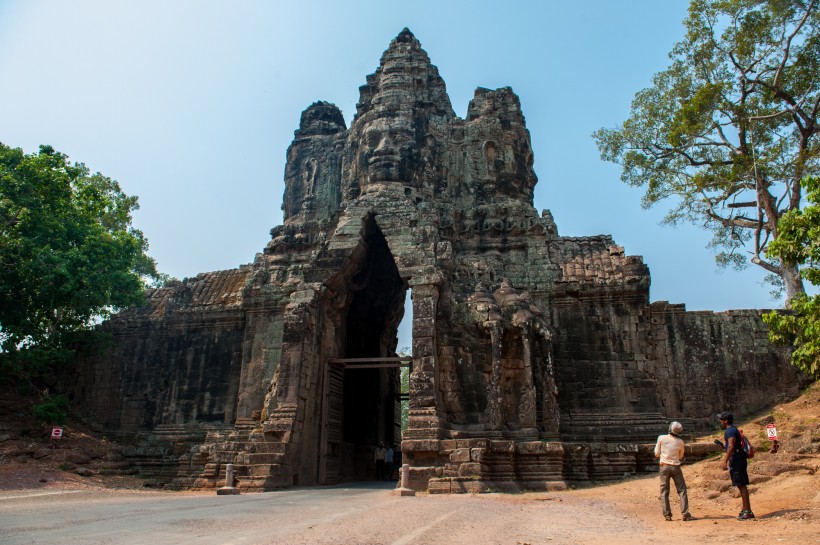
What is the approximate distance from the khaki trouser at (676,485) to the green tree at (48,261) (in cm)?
1447

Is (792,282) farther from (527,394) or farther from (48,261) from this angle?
(48,261)

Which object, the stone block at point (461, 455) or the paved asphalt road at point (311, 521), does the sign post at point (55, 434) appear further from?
the stone block at point (461, 455)

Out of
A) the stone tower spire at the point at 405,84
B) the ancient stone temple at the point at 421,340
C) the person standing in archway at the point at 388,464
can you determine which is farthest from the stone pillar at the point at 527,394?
the stone tower spire at the point at 405,84

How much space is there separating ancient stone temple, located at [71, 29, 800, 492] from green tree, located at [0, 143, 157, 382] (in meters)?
1.96

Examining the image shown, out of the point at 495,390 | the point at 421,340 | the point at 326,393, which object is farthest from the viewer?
the point at 326,393

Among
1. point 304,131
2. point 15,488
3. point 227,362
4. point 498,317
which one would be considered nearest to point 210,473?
point 15,488

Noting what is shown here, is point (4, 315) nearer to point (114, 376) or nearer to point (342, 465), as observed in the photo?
point (114, 376)

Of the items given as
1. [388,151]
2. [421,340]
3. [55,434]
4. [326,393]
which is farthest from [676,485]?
[55,434]

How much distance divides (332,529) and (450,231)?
436 inches

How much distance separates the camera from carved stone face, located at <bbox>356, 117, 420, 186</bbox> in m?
16.8

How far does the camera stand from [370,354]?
1891 centimetres

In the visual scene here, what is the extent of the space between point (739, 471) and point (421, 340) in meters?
7.18

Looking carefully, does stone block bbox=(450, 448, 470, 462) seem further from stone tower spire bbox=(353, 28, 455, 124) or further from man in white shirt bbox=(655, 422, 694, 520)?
stone tower spire bbox=(353, 28, 455, 124)

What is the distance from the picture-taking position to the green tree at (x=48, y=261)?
15.8m
